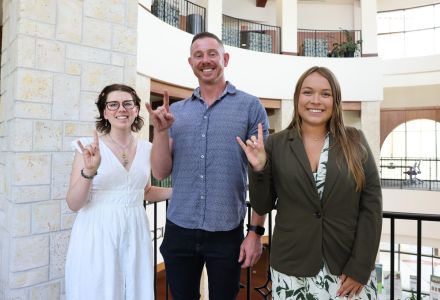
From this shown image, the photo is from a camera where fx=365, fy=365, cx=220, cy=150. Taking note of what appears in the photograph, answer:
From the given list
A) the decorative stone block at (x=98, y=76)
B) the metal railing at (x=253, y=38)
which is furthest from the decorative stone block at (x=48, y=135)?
the metal railing at (x=253, y=38)

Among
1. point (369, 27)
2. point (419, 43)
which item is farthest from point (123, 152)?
point (419, 43)

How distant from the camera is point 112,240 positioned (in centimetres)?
152

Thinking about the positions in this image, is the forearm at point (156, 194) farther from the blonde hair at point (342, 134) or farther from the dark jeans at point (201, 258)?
the blonde hair at point (342, 134)

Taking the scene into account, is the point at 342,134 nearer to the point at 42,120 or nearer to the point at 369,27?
the point at 42,120

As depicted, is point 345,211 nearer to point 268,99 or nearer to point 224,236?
point 224,236

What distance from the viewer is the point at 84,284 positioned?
1482 mm

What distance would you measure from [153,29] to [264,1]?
559cm

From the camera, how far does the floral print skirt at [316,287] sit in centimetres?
125

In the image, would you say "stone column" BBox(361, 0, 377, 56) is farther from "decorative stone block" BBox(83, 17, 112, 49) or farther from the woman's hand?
the woman's hand

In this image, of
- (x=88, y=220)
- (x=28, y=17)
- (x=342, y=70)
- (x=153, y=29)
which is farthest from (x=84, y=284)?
(x=342, y=70)

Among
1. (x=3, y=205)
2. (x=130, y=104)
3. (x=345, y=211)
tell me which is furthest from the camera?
(x=3, y=205)

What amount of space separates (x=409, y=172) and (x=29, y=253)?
10.8 meters

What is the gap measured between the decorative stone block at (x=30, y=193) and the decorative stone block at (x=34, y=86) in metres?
0.46

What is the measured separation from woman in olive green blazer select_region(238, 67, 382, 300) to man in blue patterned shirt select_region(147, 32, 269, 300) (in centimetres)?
22
